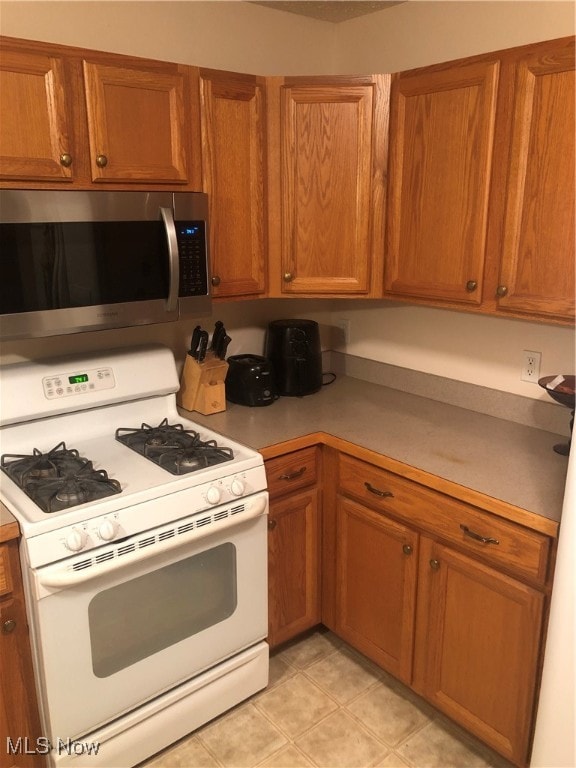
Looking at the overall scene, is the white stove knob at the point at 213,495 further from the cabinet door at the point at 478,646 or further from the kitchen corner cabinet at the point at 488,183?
the kitchen corner cabinet at the point at 488,183

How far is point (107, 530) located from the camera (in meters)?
1.61

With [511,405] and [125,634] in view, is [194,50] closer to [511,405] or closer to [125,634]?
[511,405]

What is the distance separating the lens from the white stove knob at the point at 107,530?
1607mm

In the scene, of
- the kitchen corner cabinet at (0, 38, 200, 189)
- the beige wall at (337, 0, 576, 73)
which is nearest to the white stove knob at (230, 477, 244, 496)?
the kitchen corner cabinet at (0, 38, 200, 189)

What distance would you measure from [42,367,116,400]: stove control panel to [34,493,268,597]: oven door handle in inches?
23.4

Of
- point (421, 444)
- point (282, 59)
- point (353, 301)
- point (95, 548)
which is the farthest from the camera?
point (353, 301)

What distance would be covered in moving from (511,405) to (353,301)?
864 millimetres

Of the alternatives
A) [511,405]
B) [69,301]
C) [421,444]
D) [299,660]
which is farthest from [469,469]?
[69,301]

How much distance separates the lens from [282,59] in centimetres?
250

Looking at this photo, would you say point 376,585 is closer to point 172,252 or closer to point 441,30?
point 172,252

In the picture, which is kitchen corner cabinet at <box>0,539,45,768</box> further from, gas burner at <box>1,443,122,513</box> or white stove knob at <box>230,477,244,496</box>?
white stove knob at <box>230,477,244,496</box>

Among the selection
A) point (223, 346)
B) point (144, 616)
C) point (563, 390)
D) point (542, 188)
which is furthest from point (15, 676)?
point (542, 188)

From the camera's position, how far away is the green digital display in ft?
6.68

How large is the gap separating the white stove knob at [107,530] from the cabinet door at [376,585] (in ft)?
2.76
